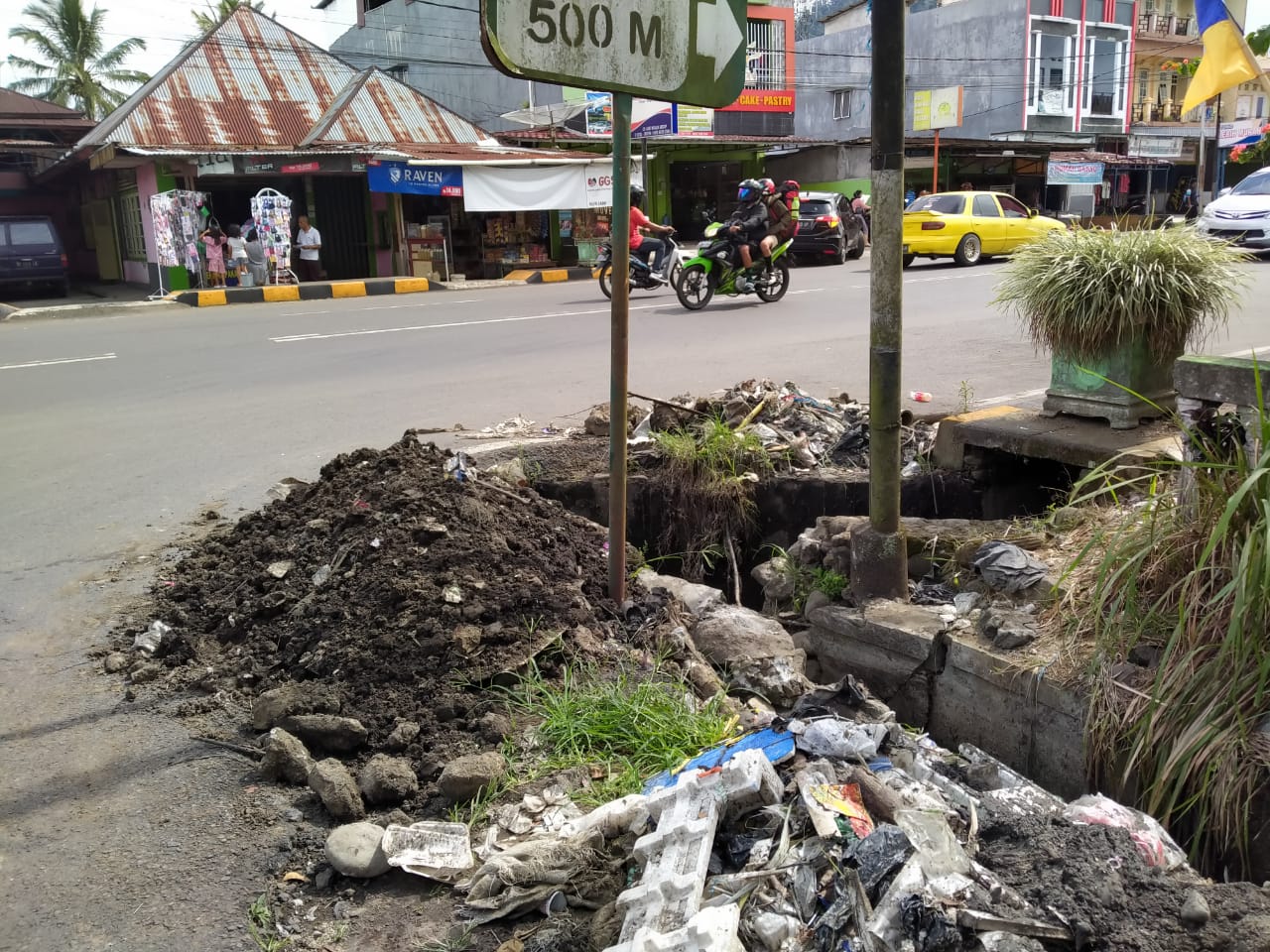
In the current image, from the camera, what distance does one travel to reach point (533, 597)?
12.9 ft

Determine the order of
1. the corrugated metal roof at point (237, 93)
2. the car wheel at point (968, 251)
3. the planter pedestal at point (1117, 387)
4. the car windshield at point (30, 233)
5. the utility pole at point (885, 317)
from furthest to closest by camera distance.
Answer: the car windshield at point (30, 233)
the car wheel at point (968, 251)
the corrugated metal roof at point (237, 93)
the planter pedestal at point (1117, 387)
the utility pole at point (885, 317)

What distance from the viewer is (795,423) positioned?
655 centimetres

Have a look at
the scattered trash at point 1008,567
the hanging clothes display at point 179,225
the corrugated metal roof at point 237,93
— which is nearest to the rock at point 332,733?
the scattered trash at point 1008,567

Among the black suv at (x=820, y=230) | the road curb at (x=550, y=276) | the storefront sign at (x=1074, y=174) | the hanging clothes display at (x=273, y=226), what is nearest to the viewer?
the hanging clothes display at (x=273, y=226)

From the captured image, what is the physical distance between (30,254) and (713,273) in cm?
1521

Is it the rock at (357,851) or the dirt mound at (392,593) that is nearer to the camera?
the rock at (357,851)

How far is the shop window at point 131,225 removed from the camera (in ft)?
75.4

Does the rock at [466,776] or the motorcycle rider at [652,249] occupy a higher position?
the motorcycle rider at [652,249]

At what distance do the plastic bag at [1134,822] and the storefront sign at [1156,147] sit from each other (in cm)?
4479

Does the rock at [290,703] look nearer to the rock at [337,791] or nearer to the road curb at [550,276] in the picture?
the rock at [337,791]

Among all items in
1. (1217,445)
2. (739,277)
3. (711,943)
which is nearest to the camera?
(711,943)

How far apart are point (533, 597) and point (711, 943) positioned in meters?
1.92

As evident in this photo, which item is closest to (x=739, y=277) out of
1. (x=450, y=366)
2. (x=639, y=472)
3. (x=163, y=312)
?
(x=450, y=366)

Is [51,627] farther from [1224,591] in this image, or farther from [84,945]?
[1224,591]
